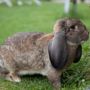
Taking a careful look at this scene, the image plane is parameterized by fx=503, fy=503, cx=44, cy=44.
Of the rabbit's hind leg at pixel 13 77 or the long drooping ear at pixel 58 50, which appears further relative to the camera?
the rabbit's hind leg at pixel 13 77

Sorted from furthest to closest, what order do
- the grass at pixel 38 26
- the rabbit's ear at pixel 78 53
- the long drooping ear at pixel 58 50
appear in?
the grass at pixel 38 26, the rabbit's ear at pixel 78 53, the long drooping ear at pixel 58 50

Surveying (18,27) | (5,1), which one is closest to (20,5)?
(5,1)

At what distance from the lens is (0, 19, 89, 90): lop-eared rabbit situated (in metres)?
6.85

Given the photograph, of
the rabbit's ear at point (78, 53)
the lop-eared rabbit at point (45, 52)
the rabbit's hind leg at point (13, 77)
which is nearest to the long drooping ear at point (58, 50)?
the lop-eared rabbit at point (45, 52)

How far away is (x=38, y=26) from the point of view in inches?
550

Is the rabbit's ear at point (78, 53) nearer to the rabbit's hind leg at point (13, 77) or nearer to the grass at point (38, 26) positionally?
the grass at point (38, 26)

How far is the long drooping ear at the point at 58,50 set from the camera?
6.79m

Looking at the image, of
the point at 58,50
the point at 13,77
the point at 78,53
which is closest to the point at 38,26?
the point at 13,77

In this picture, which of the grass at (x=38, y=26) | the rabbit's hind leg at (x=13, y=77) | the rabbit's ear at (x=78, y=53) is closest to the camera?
the rabbit's ear at (x=78, y=53)

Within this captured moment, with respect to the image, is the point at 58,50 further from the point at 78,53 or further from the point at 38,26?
the point at 38,26

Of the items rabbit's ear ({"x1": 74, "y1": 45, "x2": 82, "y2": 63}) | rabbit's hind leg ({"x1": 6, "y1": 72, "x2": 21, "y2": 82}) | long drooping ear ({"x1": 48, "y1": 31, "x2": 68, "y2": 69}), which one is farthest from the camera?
rabbit's hind leg ({"x1": 6, "y1": 72, "x2": 21, "y2": 82})

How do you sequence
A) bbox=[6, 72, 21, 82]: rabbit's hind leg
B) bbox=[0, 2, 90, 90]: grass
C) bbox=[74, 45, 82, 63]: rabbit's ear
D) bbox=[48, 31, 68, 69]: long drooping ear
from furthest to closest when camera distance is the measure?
bbox=[6, 72, 21, 82]: rabbit's hind leg → bbox=[0, 2, 90, 90]: grass → bbox=[74, 45, 82, 63]: rabbit's ear → bbox=[48, 31, 68, 69]: long drooping ear

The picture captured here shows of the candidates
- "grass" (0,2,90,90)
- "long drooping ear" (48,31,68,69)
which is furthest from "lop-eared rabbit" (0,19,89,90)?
"grass" (0,2,90,90)

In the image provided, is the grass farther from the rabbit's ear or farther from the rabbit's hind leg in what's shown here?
the rabbit's ear
